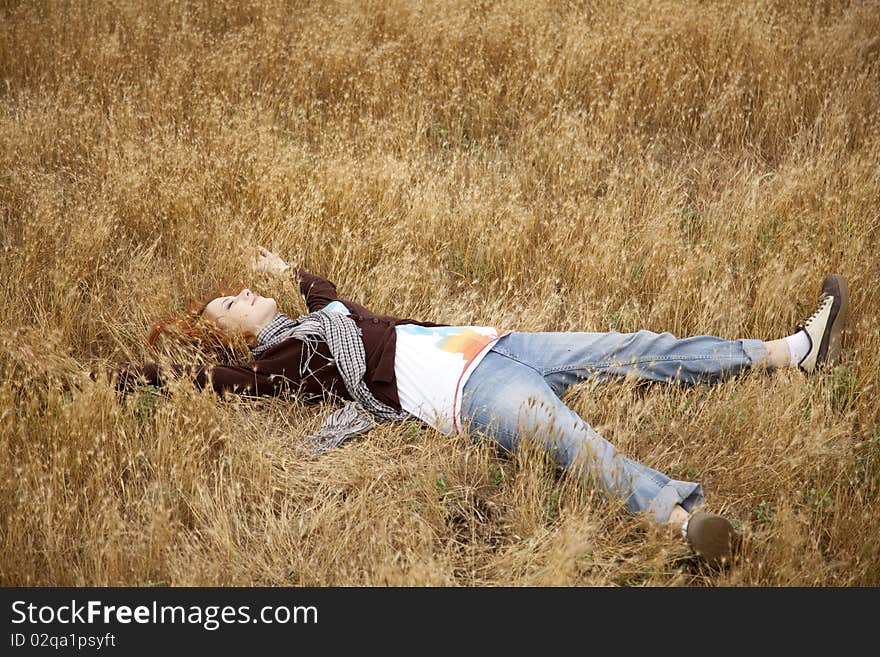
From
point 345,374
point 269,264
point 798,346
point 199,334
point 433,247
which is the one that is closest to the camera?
point 345,374

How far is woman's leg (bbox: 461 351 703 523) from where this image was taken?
2830 mm

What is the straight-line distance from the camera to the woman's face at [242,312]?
3607mm

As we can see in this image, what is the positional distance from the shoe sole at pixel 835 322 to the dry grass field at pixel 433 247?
0.10 m

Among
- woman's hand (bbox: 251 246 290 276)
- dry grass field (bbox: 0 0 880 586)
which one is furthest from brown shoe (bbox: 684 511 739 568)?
woman's hand (bbox: 251 246 290 276)

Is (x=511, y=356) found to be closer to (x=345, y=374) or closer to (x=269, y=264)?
(x=345, y=374)

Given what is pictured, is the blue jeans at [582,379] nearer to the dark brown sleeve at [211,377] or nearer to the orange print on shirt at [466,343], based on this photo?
the orange print on shirt at [466,343]

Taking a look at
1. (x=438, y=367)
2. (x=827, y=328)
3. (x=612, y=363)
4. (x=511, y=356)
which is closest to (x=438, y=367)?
(x=438, y=367)

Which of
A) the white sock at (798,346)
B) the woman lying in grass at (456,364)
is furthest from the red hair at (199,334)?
the white sock at (798,346)

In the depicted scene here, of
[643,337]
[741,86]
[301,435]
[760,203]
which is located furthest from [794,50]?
[301,435]

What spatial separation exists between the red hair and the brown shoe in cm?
208

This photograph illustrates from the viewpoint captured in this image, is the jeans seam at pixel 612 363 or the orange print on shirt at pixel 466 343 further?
the jeans seam at pixel 612 363

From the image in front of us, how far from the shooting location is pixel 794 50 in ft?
18.0

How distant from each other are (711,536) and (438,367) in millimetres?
1216

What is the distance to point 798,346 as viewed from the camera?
11.7 feet
